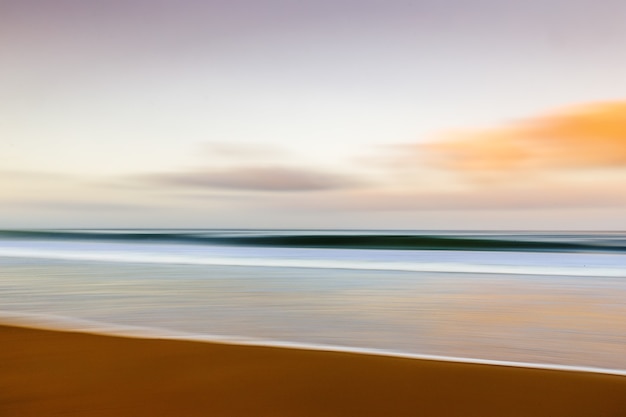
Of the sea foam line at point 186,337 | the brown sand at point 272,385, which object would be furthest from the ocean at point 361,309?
the brown sand at point 272,385

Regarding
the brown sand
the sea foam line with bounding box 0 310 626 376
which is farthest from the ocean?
the brown sand

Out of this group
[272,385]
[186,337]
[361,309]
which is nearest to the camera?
[272,385]

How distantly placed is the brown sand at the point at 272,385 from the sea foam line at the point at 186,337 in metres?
0.13

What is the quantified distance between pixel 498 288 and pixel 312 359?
362 centimetres

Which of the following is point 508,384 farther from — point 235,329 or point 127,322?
point 127,322

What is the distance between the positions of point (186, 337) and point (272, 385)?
39.5 inches

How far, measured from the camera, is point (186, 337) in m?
2.87

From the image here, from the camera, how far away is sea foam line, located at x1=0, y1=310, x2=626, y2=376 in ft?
7.73

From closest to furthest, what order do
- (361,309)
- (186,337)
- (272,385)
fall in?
1. (272,385)
2. (186,337)
3. (361,309)

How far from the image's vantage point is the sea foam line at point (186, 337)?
7.73 feet

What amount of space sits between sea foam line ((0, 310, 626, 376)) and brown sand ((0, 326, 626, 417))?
0.13 m

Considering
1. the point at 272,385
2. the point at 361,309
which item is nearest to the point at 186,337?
the point at 272,385

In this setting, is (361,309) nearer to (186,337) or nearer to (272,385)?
(186,337)

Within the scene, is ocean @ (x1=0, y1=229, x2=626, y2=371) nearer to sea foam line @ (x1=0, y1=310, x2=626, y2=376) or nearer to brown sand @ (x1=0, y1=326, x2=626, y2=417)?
sea foam line @ (x1=0, y1=310, x2=626, y2=376)
